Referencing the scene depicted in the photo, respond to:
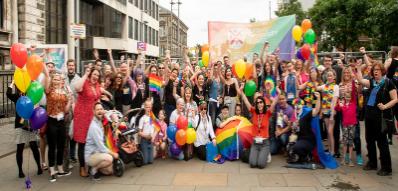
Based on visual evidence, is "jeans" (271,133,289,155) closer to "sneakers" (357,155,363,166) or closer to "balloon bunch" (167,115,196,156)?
"sneakers" (357,155,363,166)

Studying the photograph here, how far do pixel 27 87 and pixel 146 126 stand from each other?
2.41 meters

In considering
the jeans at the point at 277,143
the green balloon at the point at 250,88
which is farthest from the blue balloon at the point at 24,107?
the jeans at the point at 277,143

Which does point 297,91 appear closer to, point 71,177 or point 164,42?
point 71,177

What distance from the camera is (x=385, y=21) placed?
16.8 metres

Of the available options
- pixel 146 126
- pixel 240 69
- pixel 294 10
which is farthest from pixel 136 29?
pixel 146 126

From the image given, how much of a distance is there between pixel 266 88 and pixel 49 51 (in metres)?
6.18

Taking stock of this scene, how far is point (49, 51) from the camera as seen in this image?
10727 millimetres

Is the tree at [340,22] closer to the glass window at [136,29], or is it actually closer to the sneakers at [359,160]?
the sneakers at [359,160]

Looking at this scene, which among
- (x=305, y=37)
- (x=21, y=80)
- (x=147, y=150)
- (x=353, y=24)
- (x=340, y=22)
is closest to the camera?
(x=21, y=80)

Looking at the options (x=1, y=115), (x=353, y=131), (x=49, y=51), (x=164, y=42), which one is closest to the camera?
(x=353, y=131)

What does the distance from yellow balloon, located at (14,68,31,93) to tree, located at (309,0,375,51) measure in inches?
735

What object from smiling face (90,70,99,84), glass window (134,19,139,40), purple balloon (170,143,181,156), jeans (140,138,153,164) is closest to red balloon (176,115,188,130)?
purple balloon (170,143,181,156)

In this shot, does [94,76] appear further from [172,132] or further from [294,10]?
[294,10]

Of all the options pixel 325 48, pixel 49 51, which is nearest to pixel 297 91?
pixel 49 51
